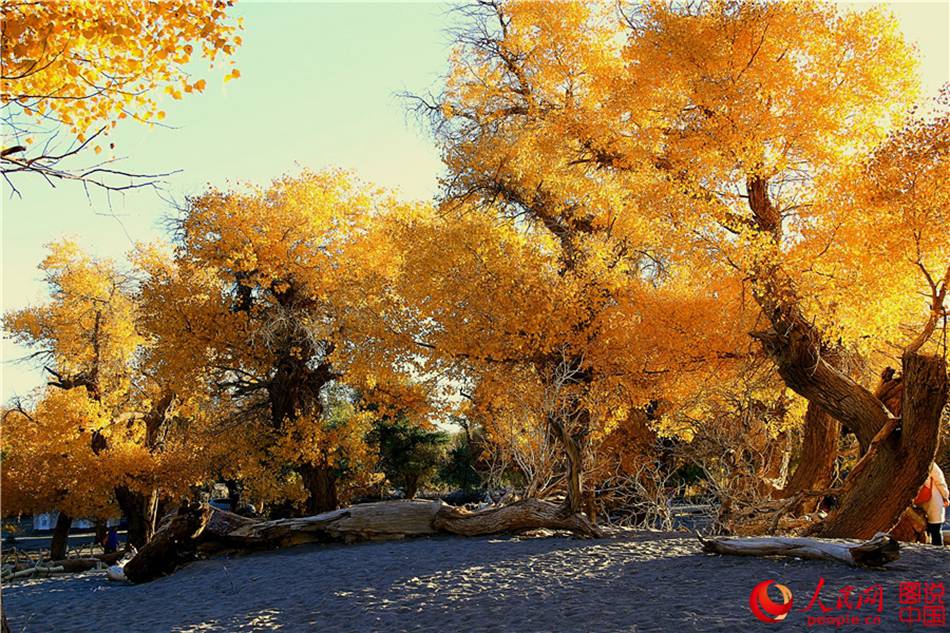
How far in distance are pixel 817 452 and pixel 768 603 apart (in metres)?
8.80

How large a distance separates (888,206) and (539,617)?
669 centimetres

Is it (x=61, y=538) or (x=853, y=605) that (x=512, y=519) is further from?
(x=61, y=538)

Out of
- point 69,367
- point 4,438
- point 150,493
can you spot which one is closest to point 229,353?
point 150,493

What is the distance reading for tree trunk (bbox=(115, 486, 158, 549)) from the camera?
71.1 feet

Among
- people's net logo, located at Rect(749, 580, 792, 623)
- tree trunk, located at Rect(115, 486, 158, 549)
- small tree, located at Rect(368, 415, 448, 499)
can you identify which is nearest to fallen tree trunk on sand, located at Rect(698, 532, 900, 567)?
people's net logo, located at Rect(749, 580, 792, 623)

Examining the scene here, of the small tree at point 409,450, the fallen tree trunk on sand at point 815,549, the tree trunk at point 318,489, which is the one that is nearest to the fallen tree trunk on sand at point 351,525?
the fallen tree trunk on sand at point 815,549

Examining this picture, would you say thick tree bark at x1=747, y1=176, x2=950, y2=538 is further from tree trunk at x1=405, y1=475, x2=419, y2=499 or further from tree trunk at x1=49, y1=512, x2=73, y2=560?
tree trunk at x1=49, y1=512, x2=73, y2=560

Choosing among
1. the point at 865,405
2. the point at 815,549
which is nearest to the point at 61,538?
the point at 865,405

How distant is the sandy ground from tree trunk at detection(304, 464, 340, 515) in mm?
6362

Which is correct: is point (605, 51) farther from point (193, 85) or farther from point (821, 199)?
point (193, 85)

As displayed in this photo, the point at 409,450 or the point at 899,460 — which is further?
the point at 409,450

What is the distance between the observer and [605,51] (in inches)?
616

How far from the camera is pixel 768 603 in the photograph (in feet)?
18.0

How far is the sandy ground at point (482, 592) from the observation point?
5652mm
